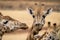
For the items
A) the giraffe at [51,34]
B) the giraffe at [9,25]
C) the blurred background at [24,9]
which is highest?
the blurred background at [24,9]

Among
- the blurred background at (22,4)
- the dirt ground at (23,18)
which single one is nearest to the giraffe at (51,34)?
the dirt ground at (23,18)

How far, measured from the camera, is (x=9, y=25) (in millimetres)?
1877

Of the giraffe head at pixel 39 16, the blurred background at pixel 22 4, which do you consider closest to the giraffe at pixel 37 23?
the giraffe head at pixel 39 16

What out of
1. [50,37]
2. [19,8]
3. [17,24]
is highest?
[19,8]

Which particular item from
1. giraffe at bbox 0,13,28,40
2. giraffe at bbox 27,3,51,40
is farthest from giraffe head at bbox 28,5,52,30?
giraffe at bbox 0,13,28,40

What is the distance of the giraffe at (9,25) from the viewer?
1.86 m

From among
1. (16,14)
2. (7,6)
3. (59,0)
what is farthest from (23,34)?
(59,0)

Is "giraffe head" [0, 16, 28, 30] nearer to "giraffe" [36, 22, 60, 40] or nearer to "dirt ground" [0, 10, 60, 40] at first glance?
"dirt ground" [0, 10, 60, 40]

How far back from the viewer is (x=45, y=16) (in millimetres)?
1903

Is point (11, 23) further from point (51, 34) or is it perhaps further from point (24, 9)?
point (51, 34)

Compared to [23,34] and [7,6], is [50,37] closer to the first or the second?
[23,34]

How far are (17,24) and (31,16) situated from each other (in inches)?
6.9

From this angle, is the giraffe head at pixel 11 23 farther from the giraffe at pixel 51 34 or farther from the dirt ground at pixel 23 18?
the giraffe at pixel 51 34

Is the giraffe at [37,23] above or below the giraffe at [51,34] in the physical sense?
above
